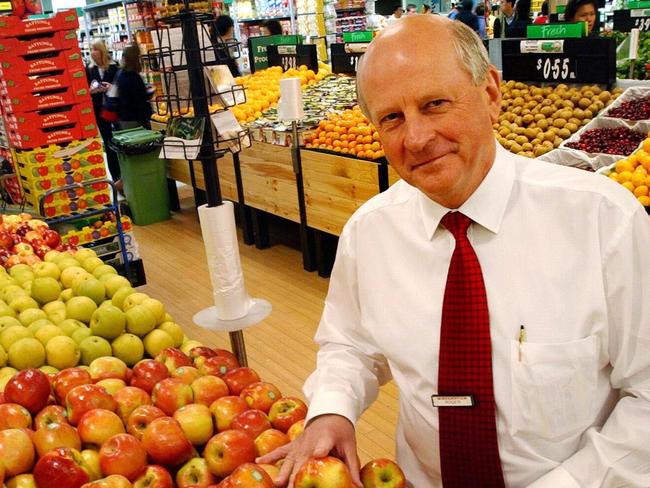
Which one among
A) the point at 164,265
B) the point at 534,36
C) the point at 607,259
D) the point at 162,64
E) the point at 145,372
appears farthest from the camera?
the point at 164,265

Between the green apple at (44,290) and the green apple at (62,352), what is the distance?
0.54 metres

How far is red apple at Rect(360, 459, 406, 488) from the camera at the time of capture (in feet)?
4.15

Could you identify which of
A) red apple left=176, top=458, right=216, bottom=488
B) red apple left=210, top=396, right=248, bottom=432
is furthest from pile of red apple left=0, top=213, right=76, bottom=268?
red apple left=176, top=458, right=216, bottom=488

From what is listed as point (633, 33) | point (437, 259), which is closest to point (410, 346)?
point (437, 259)

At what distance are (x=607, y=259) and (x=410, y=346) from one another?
1.37ft

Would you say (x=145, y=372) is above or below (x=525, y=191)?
below

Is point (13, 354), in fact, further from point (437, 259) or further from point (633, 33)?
point (633, 33)

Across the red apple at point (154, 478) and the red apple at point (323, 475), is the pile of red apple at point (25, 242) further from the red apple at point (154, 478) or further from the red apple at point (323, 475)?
the red apple at point (323, 475)

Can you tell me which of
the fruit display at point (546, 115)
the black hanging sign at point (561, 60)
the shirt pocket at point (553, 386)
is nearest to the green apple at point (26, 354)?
the shirt pocket at point (553, 386)

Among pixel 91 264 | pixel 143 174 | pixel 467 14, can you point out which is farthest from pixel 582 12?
pixel 91 264

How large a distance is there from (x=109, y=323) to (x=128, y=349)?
0.12m

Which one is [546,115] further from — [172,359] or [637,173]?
[172,359]

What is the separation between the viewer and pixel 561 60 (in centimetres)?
463

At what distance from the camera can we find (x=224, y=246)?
2090mm
